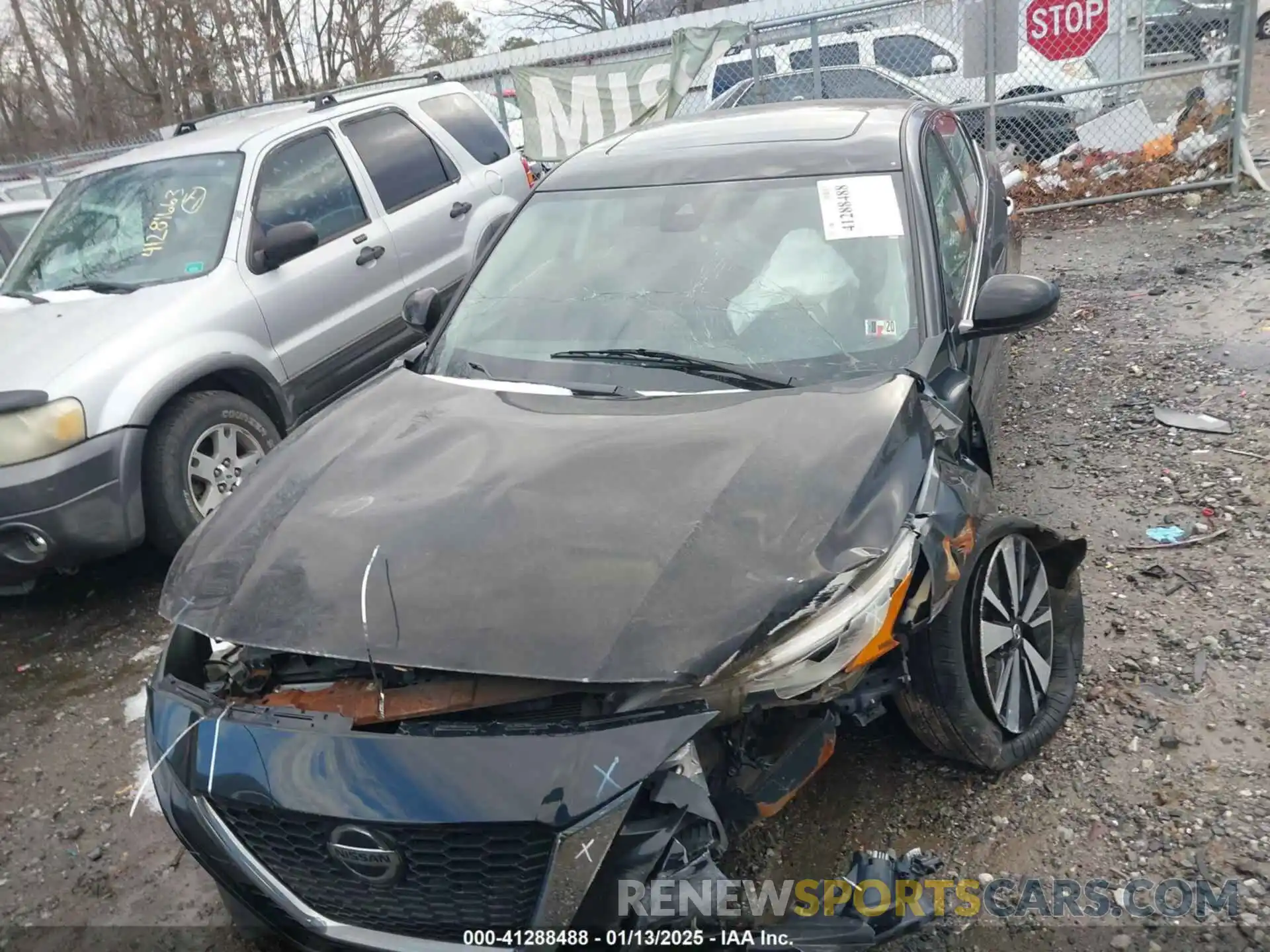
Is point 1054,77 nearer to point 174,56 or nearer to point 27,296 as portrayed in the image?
point 27,296

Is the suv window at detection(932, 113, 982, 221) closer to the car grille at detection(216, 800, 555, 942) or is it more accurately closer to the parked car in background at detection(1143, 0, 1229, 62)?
the car grille at detection(216, 800, 555, 942)

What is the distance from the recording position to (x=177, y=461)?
4.25m

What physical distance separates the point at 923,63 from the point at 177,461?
916 cm

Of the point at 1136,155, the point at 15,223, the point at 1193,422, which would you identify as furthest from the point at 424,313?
the point at 1136,155

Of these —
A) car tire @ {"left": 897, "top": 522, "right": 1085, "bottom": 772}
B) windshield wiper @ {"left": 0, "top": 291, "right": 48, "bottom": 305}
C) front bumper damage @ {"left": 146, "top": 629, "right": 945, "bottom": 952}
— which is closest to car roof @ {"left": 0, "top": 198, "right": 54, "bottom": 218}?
windshield wiper @ {"left": 0, "top": 291, "right": 48, "bottom": 305}

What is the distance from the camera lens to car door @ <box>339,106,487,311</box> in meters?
5.70

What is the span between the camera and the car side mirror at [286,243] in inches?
189

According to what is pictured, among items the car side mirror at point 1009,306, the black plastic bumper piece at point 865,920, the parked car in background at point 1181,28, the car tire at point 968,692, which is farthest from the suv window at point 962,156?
the parked car in background at point 1181,28

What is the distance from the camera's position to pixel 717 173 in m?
3.36

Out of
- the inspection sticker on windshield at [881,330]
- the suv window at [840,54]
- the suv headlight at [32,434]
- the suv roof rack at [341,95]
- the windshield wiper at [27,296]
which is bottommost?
the suv headlight at [32,434]

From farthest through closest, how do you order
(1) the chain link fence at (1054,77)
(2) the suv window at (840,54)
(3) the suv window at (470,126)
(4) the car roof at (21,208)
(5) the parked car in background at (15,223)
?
(2) the suv window at (840,54) → (1) the chain link fence at (1054,77) → (4) the car roof at (21,208) → (5) the parked car in background at (15,223) → (3) the suv window at (470,126)

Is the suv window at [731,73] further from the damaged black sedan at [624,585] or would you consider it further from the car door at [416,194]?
the damaged black sedan at [624,585]

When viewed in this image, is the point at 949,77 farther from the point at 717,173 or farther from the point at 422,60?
the point at 422,60

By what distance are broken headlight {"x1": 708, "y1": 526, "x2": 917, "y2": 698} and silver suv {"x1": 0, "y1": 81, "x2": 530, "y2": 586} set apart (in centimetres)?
257
